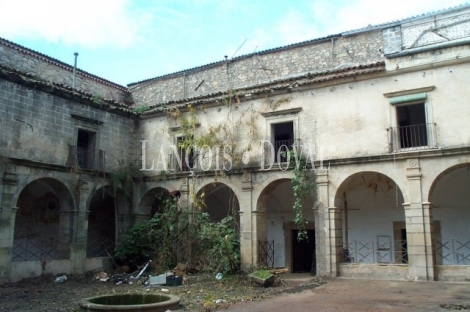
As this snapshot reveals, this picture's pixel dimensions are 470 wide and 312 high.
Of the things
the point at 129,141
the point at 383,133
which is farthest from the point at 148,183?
the point at 383,133

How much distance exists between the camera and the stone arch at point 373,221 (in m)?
16.0

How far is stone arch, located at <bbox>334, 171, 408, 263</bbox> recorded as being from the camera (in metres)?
16.0

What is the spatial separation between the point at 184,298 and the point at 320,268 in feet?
16.5

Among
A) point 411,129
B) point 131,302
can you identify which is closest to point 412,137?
point 411,129

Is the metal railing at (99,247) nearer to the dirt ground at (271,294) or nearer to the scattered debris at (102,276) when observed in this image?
the scattered debris at (102,276)

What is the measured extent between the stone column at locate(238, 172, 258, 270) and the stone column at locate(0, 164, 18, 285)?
23.6 ft

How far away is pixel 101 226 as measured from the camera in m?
19.5

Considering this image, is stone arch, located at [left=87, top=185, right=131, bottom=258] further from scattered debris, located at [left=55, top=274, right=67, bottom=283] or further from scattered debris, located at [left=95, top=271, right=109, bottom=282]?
scattered debris, located at [left=55, top=274, right=67, bottom=283]

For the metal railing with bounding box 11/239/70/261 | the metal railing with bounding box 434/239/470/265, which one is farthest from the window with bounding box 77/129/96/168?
the metal railing with bounding box 434/239/470/265

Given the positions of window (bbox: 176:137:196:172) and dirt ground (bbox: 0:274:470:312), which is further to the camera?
window (bbox: 176:137:196:172)

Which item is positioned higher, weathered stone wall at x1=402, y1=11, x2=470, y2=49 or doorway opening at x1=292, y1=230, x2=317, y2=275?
weathered stone wall at x1=402, y1=11, x2=470, y2=49

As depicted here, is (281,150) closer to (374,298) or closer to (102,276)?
(374,298)

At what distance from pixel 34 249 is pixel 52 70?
7.08 metres

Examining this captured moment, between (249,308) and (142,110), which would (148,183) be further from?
(249,308)
